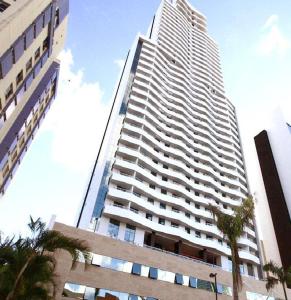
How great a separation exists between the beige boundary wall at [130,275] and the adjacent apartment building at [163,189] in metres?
0.10

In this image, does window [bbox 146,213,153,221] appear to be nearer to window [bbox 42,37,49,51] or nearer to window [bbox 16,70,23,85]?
window [bbox 42,37,49,51]

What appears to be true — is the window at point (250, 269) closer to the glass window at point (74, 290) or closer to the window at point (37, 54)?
the glass window at point (74, 290)

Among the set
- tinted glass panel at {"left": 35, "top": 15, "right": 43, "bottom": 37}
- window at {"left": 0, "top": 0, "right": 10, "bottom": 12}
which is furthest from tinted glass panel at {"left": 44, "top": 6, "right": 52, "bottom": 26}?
window at {"left": 0, "top": 0, "right": 10, "bottom": 12}

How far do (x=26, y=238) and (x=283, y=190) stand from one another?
2579 inches

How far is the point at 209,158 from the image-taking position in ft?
220

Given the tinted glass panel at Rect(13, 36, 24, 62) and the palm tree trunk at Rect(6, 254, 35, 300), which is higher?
the tinted glass panel at Rect(13, 36, 24, 62)

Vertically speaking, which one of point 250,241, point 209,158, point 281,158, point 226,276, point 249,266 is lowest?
point 226,276

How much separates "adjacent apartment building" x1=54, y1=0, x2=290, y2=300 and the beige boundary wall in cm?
10

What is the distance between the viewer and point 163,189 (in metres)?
55.4

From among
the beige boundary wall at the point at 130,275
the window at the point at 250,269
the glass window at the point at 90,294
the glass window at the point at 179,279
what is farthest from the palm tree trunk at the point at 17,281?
the window at the point at 250,269

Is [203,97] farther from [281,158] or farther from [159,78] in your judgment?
[281,158]

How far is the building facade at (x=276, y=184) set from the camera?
6397 centimetres

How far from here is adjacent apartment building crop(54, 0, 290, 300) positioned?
32500mm

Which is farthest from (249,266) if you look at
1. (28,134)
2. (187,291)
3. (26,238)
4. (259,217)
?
→ (26,238)
